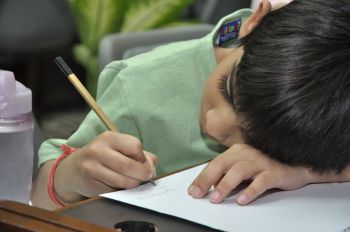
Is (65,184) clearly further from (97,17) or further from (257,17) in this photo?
(97,17)

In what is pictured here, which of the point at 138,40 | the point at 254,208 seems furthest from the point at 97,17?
the point at 254,208

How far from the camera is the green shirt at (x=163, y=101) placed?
3.59ft

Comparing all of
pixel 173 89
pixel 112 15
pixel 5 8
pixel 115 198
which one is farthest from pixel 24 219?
pixel 5 8

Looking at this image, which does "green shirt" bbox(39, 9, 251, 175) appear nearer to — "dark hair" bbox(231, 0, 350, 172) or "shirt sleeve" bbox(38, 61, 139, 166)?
"shirt sleeve" bbox(38, 61, 139, 166)

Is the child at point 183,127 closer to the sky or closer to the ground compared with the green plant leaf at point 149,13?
closer to the sky

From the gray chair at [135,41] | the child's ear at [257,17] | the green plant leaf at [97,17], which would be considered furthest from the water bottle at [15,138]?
the green plant leaf at [97,17]

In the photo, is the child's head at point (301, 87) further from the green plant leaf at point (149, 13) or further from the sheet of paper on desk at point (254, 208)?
the green plant leaf at point (149, 13)

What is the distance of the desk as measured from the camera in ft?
2.19

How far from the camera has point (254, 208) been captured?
754mm

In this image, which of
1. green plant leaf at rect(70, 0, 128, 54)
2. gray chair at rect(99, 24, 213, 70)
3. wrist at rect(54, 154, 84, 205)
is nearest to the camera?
wrist at rect(54, 154, 84, 205)

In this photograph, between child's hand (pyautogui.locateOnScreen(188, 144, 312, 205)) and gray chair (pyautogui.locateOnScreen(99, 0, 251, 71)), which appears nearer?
child's hand (pyautogui.locateOnScreen(188, 144, 312, 205))

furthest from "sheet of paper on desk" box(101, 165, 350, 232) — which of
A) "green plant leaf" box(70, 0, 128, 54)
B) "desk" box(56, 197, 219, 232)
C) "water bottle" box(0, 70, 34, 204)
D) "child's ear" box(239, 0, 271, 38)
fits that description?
"green plant leaf" box(70, 0, 128, 54)

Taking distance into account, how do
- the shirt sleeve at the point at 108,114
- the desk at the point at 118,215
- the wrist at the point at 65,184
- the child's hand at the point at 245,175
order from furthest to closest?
the shirt sleeve at the point at 108,114, the wrist at the point at 65,184, the child's hand at the point at 245,175, the desk at the point at 118,215

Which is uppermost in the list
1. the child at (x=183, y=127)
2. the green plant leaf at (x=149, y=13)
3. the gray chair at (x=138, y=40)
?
the child at (x=183, y=127)
